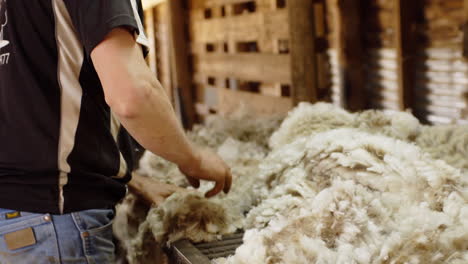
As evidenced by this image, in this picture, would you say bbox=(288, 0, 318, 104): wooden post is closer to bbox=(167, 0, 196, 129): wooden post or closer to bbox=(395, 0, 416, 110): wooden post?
bbox=(395, 0, 416, 110): wooden post

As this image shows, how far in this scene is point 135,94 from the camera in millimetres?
1372

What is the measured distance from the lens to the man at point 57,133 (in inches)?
57.7

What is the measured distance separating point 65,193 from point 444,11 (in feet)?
7.55

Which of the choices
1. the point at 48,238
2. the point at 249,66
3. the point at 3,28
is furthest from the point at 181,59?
the point at 48,238

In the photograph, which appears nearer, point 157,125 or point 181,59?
point 157,125

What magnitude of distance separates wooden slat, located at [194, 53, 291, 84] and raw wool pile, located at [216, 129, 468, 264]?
238 centimetres

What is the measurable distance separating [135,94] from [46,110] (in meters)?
0.31

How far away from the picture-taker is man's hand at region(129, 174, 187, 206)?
6.98 feet

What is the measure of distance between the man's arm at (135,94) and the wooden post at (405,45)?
2.01 metres

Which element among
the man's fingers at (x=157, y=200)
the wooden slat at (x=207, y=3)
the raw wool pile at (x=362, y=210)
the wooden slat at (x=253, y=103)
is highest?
the wooden slat at (x=207, y=3)

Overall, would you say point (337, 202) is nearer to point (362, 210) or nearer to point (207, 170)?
point (362, 210)

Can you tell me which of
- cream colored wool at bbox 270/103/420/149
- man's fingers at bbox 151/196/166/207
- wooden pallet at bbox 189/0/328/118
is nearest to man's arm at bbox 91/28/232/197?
man's fingers at bbox 151/196/166/207

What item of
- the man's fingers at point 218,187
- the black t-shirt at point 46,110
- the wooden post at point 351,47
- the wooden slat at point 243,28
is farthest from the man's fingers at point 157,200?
the wooden slat at point 243,28

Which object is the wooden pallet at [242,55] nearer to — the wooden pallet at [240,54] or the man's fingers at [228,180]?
the wooden pallet at [240,54]
